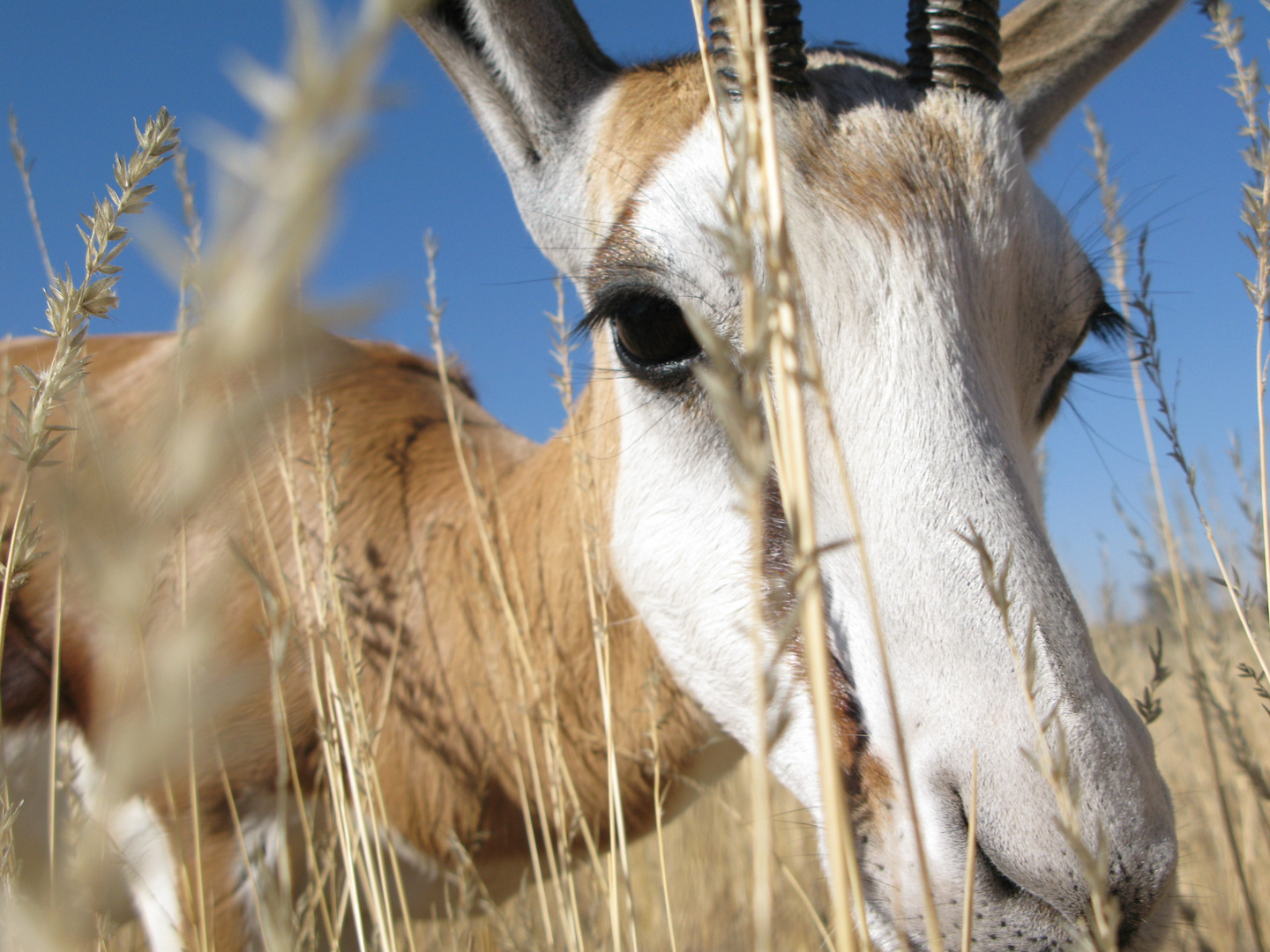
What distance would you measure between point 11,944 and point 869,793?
993mm

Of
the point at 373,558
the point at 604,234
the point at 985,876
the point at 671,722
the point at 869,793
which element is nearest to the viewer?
the point at 985,876

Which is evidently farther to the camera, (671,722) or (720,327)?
(671,722)

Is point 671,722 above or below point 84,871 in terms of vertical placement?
below

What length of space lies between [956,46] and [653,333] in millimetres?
911

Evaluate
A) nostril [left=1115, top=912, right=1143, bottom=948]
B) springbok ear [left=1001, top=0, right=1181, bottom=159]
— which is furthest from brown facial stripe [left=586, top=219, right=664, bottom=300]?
springbok ear [left=1001, top=0, right=1181, bottom=159]

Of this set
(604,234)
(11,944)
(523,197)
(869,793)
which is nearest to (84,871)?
(11,944)

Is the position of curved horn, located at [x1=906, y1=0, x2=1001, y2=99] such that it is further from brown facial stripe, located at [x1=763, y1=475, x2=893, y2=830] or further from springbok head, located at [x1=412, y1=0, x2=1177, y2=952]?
brown facial stripe, located at [x1=763, y1=475, x2=893, y2=830]

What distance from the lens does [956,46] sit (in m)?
→ 1.70

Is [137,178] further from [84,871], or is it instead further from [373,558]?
[373,558]

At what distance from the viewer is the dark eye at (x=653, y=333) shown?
1.63 m

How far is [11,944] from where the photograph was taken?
0.63 metres

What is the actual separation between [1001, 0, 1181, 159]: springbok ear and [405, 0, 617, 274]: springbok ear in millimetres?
1248

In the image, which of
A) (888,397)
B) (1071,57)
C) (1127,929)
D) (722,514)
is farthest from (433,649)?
(1071,57)

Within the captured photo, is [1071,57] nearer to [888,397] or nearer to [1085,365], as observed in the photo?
[1085,365]
